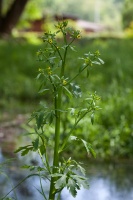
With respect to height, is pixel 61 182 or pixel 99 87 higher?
pixel 99 87

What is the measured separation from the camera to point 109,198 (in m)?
4.19

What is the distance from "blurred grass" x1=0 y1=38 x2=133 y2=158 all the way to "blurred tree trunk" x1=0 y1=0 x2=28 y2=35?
2.88 ft

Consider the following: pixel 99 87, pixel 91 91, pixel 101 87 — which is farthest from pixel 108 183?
pixel 101 87

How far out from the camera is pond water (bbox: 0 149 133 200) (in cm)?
417

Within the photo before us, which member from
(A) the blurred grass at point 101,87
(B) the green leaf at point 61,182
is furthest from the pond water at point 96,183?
(B) the green leaf at point 61,182

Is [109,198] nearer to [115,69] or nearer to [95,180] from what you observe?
[95,180]

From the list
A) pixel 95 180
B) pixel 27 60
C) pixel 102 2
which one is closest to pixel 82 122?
pixel 95 180

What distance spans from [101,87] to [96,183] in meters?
7.84

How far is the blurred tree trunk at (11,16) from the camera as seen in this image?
17.9m

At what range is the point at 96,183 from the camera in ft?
15.4

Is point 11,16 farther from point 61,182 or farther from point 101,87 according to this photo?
point 61,182

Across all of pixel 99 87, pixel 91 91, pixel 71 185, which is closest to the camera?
pixel 71 185

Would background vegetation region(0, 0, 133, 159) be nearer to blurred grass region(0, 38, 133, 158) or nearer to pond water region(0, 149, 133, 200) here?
blurred grass region(0, 38, 133, 158)

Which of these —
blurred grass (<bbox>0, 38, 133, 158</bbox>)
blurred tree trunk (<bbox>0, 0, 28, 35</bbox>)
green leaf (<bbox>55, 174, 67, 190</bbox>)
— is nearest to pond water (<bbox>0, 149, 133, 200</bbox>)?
blurred grass (<bbox>0, 38, 133, 158</bbox>)
